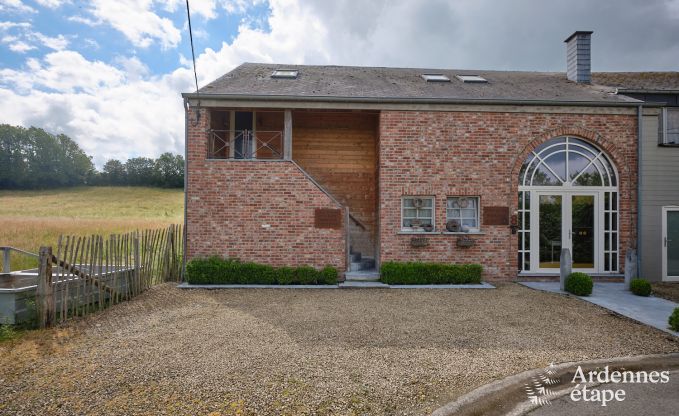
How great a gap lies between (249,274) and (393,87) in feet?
21.9

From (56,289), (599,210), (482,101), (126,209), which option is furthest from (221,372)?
(126,209)

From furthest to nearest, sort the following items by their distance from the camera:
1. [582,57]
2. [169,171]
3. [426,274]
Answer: [169,171]
[582,57]
[426,274]

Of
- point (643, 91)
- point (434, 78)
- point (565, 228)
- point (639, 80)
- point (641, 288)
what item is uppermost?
point (639, 80)

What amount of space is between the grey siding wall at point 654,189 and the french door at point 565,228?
1.27 meters

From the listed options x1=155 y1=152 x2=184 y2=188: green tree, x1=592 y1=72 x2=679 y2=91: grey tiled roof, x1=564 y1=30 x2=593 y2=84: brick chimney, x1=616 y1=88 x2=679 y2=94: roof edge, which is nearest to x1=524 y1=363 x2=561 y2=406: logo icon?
x1=616 y1=88 x2=679 y2=94: roof edge

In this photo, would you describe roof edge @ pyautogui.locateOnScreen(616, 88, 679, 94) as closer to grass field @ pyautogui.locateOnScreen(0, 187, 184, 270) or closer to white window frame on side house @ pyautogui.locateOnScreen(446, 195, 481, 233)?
white window frame on side house @ pyautogui.locateOnScreen(446, 195, 481, 233)

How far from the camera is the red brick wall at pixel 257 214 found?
8.48 meters

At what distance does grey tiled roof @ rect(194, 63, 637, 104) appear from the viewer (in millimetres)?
8797

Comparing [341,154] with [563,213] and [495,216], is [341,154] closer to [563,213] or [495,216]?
[495,216]

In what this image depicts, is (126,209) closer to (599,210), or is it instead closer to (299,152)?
(299,152)

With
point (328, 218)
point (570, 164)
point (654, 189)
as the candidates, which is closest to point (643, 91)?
point (654, 189)

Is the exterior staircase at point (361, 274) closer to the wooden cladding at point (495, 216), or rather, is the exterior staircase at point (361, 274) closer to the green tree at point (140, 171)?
the wooden cladding at point (495, 216)

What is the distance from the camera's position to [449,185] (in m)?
8.79

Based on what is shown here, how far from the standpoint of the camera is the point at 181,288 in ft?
25.5
